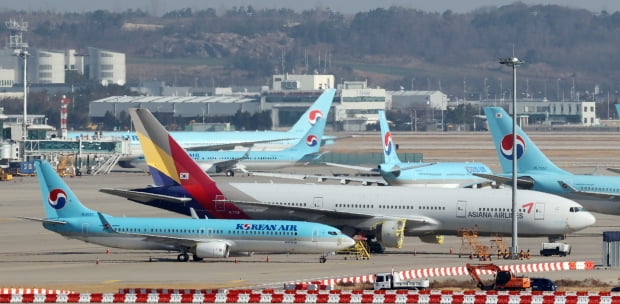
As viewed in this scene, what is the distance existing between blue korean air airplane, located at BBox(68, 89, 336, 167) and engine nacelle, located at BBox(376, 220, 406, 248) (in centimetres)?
6928

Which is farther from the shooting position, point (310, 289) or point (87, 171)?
point (87, 171)

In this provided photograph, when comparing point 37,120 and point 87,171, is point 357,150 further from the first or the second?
point 87,171

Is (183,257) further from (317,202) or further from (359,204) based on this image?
(359,204)

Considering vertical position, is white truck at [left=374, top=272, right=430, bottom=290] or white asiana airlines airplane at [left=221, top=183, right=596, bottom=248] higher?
white asiana airlines airplane at [left=221, top=183, right=596, bottom=248]

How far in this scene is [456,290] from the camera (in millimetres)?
41188

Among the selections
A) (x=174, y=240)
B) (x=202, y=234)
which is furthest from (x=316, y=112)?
(x=174, y=240)

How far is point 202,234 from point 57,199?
18.8 feet

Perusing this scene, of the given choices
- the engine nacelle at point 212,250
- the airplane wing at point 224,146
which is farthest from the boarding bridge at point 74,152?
the engine nacelle at point 212,250

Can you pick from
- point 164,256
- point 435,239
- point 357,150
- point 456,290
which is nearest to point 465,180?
point 435,239

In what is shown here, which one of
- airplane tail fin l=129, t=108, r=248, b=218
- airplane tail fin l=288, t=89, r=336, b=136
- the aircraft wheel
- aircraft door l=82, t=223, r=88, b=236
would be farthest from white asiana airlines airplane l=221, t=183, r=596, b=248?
airplane tail fin l=288, t=89, r=336, b=136

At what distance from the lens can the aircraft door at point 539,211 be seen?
55.8m

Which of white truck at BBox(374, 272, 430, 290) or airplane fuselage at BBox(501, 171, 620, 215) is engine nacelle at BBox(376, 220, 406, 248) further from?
white truck at BBox(374, 272, 430, 290)

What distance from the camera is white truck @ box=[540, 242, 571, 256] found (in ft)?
177

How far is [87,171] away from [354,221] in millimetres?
69770
